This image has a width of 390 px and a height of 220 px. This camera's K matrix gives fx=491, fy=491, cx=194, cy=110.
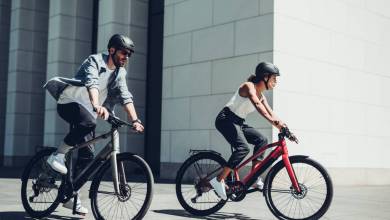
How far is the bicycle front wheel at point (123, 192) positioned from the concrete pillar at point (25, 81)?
500 inches

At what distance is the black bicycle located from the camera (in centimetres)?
467

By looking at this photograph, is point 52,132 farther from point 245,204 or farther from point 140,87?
point 245,204

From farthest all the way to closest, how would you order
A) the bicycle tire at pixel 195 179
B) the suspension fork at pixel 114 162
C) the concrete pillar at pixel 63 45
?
the concrete pillar at pixel 63 45 → the bicycle tire at pixel 195 179 → the suspension fork at pixel 114 162

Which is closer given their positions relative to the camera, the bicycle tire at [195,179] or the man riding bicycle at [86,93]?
the man riding bicycle at [86,93]

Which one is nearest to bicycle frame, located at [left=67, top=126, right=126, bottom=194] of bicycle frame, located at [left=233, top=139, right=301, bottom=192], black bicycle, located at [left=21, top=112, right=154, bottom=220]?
black bicycle, located at [left=21, top=112, right=154, bottom=220]

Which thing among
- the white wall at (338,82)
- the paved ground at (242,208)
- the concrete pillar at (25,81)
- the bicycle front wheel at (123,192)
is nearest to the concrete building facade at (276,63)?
the white wall at (338,82)

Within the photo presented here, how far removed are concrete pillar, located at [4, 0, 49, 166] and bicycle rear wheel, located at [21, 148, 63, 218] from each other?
38.8 ft

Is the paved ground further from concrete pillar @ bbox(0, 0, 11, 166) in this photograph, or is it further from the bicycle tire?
concrete pillar @ bbox(0, 0, 11, 166)

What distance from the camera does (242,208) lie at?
6.61 meters

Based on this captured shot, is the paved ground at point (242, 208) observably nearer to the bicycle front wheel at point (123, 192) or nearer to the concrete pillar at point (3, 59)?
the bicycle front wheel at point (123, 192)

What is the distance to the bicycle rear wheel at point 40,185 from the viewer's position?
17.6 feet

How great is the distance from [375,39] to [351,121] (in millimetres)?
2349

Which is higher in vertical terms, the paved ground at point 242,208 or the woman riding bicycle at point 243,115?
the woman riding bicycle at point 243,115

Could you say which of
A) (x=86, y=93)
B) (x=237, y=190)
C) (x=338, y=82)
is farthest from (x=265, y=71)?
(x=338, y=82)
